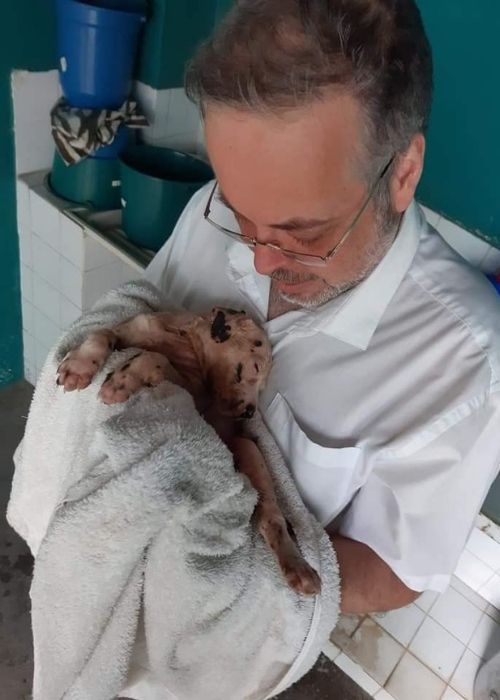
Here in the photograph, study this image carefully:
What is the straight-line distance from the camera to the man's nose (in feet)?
3.31

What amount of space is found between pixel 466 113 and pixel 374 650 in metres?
1.64

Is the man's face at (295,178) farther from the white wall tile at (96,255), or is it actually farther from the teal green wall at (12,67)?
the teal green wall at (12,67)

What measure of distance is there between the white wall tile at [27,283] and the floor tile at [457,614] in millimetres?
1871

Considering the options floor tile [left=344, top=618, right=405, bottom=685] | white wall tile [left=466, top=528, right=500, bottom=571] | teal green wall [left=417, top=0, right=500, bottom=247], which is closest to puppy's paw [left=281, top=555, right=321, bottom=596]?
white wall tile [left=466, top=528, right=500, bottom=571]

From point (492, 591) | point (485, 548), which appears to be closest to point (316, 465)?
point (485, 548)

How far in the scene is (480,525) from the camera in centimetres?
162

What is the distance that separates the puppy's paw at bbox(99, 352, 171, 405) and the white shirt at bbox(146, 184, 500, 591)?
0.80 feet

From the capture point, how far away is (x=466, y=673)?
6.38 ft

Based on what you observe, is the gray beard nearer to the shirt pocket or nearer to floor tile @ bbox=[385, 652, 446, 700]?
the shirt pocket

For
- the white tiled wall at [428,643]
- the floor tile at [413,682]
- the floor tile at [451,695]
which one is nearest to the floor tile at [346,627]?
the white tiled wall at [428,643]

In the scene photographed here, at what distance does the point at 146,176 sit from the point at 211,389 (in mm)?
1138

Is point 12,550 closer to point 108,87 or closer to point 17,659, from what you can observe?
point 17,659

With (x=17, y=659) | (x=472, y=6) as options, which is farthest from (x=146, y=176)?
(x=17, y=659)

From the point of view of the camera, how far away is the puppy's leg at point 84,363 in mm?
1004
